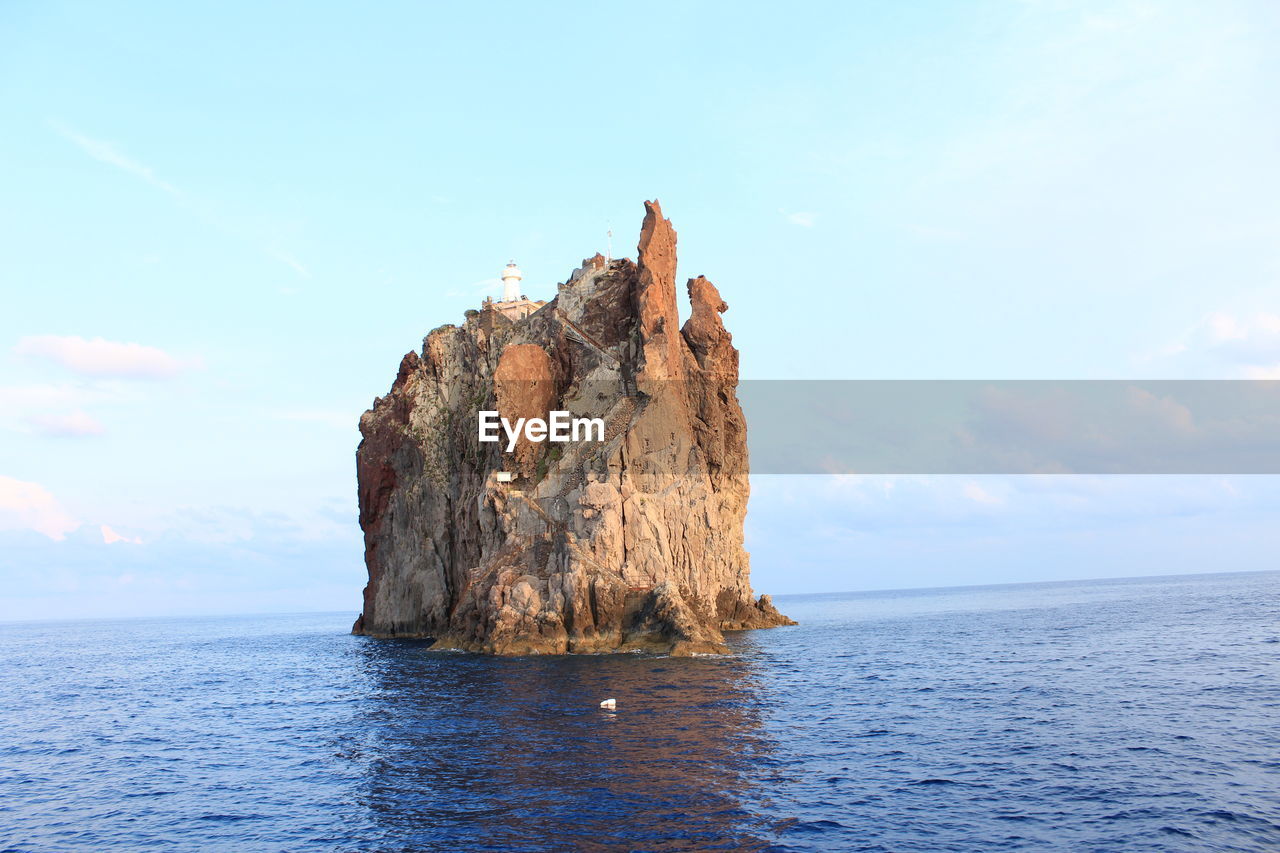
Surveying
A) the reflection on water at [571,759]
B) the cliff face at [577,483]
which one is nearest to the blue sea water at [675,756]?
the reflection on water at [571,759]

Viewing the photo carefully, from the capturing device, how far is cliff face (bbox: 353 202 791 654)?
2566 inches

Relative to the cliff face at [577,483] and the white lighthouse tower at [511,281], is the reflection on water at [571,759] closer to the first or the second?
the cliff face at [577,483]

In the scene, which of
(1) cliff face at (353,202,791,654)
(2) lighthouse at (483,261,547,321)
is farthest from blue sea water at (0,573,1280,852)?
(2) lighthouse at (483,261,547,321)

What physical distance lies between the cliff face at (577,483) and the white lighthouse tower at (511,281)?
13875 millimetres

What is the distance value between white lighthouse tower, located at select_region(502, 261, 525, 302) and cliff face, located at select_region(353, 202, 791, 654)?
13875 millimetres

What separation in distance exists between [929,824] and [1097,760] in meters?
9.85

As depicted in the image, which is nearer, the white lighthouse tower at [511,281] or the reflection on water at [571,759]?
the reflection on water at [571,759]

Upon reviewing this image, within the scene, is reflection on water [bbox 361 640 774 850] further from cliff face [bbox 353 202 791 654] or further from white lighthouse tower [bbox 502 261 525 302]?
white lighthouse tower [bbox 502 261 525 302]

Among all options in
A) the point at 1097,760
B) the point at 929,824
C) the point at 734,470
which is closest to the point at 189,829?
the point at 929,824

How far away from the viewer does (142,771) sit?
114ft

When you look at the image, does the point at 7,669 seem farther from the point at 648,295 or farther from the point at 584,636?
the point at 648,295

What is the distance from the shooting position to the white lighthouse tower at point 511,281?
354ft

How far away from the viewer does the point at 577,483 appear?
2768 inches

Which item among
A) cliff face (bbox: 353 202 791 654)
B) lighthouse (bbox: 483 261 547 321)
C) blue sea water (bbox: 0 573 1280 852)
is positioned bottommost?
blue sea water (bbox: 0 573 1280 852)
